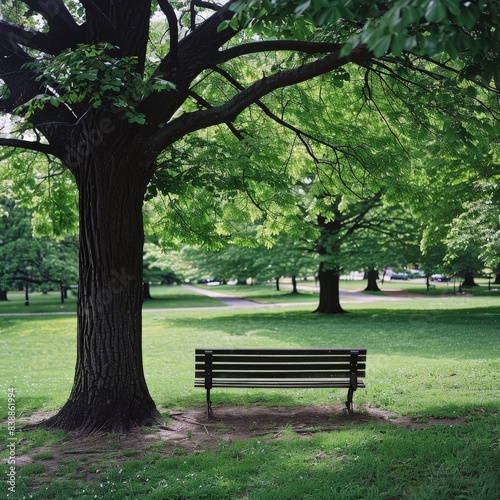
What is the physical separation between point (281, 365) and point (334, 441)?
5.71ft

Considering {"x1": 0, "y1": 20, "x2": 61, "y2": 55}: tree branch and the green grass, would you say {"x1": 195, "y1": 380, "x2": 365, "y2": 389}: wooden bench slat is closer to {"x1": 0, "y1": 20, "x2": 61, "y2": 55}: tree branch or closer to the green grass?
{"x1": 0, "y1": 20, "x2": 61, "y2": 55}: tree branch

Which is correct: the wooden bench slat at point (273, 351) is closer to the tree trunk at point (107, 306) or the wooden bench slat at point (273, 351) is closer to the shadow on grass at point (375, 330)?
the tree trunk at point (107, 306)

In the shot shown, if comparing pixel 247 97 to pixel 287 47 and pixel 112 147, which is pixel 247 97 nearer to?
pixel 287 47

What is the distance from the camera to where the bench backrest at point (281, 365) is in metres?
7.24

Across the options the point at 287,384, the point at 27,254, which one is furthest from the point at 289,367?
the point at 27,254

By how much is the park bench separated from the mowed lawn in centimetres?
64

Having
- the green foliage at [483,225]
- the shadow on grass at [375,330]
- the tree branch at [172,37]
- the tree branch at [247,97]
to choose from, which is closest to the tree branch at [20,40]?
the tree branch at [172,37]

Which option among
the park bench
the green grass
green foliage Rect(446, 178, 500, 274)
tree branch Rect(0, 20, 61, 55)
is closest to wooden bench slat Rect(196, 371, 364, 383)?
the park bench

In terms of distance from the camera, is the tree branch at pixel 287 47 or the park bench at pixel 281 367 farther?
the park bench at pixel 281 367

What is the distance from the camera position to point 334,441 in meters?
5.64

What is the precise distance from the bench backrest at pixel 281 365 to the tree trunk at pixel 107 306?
104cm

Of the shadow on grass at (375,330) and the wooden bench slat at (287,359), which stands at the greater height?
the wooden bench slat at (287,359)

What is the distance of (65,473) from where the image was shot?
510 centimetres

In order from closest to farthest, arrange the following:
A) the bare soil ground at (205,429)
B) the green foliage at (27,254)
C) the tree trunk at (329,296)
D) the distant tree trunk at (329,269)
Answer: the bare soil ground at (205,429)
the distant tree trunk at (329,269)
the tree trunk at (329,296)
the green foliage at (27,254)
